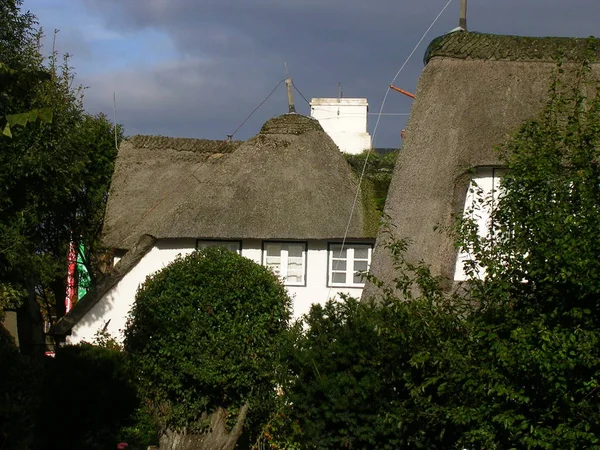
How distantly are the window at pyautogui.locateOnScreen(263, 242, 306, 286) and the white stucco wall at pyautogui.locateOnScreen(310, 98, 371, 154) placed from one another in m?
9.17

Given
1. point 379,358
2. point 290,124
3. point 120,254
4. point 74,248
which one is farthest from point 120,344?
point 379,358

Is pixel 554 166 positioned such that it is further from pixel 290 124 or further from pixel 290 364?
pixel 290 124

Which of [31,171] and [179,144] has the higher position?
[179,144]

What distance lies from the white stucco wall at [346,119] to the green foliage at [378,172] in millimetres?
6368

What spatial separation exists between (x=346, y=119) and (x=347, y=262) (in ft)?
33.2

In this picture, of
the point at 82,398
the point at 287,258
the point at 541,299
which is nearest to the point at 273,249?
the point at 287,258

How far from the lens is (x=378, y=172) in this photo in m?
22.5

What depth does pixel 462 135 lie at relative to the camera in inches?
551

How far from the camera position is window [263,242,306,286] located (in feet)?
69.1

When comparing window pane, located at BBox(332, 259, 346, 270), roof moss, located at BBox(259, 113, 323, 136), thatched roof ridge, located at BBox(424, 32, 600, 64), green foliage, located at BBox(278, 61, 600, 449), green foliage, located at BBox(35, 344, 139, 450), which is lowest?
green foliage, located at BBox(35, 344, 139, 450)

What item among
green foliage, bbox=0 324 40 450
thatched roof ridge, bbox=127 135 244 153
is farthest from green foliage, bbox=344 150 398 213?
green foliage, bbox=0 324 40 450

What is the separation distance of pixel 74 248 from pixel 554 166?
19089 millimetres

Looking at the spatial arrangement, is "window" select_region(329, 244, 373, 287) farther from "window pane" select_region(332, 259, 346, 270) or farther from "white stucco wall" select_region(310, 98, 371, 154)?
"white stucco wall" select_region(310, 98, 371, 154)

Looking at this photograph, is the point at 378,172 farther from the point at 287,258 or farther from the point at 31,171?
the point at 31,171
